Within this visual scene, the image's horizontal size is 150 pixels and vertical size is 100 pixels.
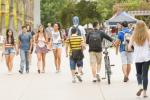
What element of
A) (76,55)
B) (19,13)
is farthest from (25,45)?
(19,13)

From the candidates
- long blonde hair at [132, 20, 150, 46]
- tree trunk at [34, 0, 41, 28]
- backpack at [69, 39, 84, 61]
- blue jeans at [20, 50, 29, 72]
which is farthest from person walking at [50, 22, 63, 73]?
tree trunk at [34, 0, 41, 28]

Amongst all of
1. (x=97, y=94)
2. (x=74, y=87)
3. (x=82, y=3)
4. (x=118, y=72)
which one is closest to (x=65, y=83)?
(x=74, y=87)

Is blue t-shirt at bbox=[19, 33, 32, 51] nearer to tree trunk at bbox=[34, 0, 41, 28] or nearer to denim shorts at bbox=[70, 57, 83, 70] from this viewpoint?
denim shorts at bbox=[70, 57, 83, 70]

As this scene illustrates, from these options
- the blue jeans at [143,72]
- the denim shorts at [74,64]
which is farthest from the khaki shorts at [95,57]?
the blue jeans at [143,72]

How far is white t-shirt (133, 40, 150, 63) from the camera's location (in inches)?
499

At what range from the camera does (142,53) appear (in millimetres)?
12750

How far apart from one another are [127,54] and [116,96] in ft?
11.9

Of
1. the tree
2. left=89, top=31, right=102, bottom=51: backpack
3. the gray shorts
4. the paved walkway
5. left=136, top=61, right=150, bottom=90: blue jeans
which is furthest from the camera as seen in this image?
the tree

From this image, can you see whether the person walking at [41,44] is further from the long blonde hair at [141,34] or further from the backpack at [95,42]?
the long blonde hair at [141,34]

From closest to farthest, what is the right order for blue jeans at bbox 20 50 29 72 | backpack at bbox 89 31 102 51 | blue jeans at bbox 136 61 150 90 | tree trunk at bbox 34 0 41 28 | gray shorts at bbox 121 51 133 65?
blue jeans at bbox 136 61 150 90, backpack at bbox 89 31 102 51, gray shorts at bbox 121 51 133 65, blue jeans at bbox 20 50 29 72, tree trunk at bbox 34 0 41 28

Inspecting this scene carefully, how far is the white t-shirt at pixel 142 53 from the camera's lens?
12680mm

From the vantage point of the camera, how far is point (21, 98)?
43.3 feet

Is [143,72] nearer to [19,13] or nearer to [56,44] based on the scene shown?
[56,44]

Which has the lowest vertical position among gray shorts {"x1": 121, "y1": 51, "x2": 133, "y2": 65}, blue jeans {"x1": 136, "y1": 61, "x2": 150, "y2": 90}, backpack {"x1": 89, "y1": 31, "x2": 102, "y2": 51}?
blue jeans {"x1": 136, "y1": 61, "x2": 150, "y2": 90}
